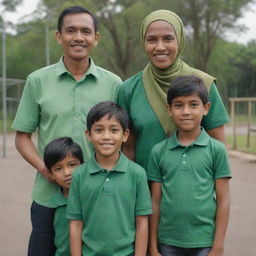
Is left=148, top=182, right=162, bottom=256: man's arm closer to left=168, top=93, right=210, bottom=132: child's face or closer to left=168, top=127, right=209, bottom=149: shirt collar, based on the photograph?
left=168, top=127, right=209, bottom=149: shirt collar

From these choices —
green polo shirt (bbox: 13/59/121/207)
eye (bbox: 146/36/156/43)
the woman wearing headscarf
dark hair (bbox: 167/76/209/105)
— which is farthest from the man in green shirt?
dark hair (bbox: 167/76/209/105)

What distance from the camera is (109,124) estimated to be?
8.82ft

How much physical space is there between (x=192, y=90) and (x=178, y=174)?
1.40ft

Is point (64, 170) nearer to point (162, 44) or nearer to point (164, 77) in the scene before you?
point (164, 77)

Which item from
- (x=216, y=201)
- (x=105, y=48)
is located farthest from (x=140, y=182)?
(x=105, y=48)

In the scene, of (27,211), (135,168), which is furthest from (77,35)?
(27,211)

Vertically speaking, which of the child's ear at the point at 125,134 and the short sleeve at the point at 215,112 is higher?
the short sleeve at the point at 215,112

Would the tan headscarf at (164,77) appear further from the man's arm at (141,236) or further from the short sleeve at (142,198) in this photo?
the man's arm at (141,236)

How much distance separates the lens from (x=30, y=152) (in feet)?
9.87

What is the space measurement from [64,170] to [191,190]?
727mm

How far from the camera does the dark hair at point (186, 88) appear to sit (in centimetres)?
266

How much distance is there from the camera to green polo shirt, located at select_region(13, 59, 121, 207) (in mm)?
2947

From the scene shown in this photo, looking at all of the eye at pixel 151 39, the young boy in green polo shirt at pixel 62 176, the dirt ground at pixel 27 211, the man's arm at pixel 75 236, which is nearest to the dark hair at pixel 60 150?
the young boy in green polo shirt at pixel 62 176

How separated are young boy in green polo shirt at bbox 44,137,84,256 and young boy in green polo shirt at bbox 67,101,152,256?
203mm
